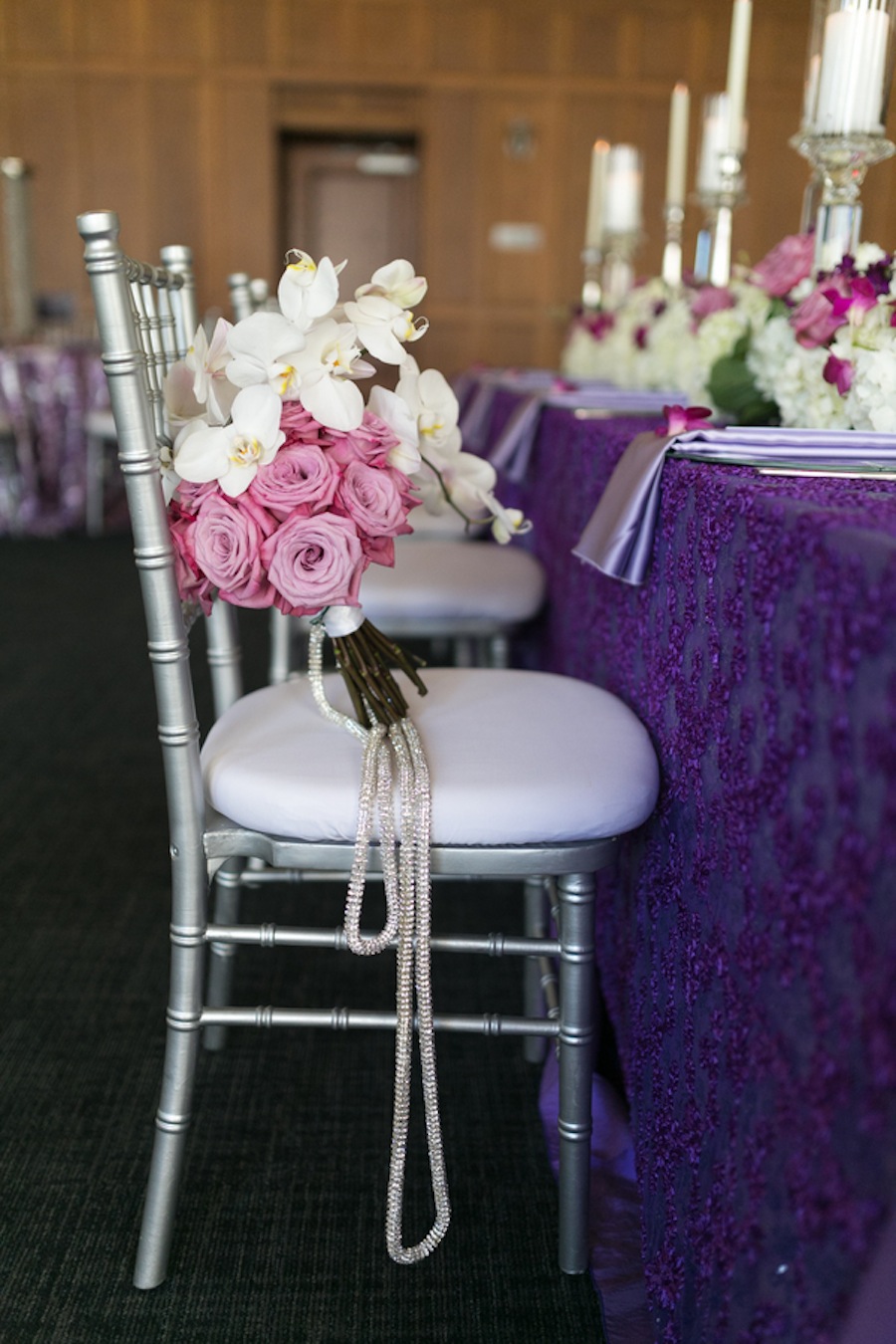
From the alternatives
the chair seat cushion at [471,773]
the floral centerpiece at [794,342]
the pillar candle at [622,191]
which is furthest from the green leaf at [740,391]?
the pillar candle at [622,191]

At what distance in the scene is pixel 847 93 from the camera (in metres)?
1.46

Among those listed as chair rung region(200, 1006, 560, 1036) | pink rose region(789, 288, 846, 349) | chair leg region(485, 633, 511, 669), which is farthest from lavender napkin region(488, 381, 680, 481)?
chair rung region(200, 1006, 560, 1036)

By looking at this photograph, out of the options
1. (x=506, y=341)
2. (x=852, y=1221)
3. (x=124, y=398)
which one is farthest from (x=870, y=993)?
(x=506, y=341)

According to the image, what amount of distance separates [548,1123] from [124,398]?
3.41ft

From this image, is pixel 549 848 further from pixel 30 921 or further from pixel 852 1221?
pixel 30 921

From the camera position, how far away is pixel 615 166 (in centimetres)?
319

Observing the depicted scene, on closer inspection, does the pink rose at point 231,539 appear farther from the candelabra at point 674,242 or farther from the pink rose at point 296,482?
the candelabra at point 674,242

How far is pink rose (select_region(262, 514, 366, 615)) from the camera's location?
3.31ft

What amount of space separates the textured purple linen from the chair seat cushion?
5062 mm

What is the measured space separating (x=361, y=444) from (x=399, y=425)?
0.22 feet

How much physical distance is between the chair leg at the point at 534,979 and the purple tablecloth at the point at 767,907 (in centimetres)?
42

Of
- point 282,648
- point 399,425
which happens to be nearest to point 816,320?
point 399,425

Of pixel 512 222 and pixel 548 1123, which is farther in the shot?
pixel 512 222

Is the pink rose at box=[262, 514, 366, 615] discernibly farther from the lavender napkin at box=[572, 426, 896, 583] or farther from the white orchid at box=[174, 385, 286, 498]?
the lavender napkin at box=[572, 426, 896, 583]
